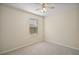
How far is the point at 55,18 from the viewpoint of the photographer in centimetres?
218

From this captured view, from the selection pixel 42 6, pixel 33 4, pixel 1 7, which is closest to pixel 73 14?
pixel 42 6

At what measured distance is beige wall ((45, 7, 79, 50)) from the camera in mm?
2125

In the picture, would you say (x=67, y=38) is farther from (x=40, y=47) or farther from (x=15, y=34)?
(x=15, y=34)

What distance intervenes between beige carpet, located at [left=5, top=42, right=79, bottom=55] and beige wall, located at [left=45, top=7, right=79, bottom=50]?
0.11m

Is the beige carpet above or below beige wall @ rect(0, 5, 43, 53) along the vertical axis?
below

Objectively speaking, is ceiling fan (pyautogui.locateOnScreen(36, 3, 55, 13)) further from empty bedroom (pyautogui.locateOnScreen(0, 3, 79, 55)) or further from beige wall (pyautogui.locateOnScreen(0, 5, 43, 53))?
beige wall (pyautogui.locateOnScreen(0, 5, 43, 53))

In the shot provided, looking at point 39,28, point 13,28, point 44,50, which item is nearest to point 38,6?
point 39,28

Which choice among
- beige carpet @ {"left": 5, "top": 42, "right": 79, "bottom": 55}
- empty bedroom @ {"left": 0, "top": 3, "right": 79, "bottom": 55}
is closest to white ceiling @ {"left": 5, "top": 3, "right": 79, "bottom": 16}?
empty bedroom @ {"left": 0, "top": 3, "right": 79, "bottom": 55}

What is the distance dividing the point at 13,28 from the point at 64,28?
1.09 m

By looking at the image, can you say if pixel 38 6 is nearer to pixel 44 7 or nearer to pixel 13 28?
pixel 44 7

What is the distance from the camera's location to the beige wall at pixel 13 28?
2.10 metres

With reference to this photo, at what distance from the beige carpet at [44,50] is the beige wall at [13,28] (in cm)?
12

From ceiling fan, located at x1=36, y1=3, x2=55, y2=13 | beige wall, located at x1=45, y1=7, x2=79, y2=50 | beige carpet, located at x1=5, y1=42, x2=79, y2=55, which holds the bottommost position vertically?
beige carpet, located at x1=5, y1=42, x2=79, y2=55

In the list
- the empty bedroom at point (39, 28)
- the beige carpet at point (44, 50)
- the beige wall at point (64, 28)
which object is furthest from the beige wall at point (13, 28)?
the beige wall at point (64, 28)
